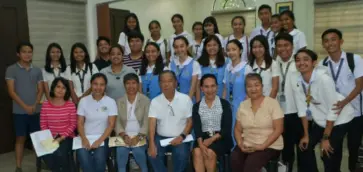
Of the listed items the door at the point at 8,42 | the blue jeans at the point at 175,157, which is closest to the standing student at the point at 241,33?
the blue jeans at the point at 175,157

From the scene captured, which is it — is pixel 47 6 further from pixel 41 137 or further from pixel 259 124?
pixel 259 124

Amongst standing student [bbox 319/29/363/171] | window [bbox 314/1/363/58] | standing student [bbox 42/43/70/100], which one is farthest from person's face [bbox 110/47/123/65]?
window [bbox 314/1/363/58]

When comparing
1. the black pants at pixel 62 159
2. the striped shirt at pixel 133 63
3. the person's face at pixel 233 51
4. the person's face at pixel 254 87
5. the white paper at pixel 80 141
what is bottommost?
the black pants at pixel 62 159

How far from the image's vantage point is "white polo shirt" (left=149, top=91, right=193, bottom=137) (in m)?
3.15

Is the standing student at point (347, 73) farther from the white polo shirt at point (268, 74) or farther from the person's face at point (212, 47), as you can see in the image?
the person's face at point (212, 47)

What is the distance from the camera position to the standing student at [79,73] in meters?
3.73

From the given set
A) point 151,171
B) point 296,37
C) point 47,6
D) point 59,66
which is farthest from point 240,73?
point 47,6

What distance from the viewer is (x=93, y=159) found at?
3188 millimetres

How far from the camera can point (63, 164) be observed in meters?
Result: 3.23

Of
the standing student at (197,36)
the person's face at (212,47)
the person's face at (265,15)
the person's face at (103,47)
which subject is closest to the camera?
the person's face at (212,47)

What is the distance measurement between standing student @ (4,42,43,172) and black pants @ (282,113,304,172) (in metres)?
2.77

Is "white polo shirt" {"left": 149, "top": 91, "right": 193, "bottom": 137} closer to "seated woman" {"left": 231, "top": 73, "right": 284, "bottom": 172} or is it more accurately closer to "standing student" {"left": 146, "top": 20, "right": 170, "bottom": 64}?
"seated woman" {"left": 231, "top": 73, "right": 284, "bottom": 172}

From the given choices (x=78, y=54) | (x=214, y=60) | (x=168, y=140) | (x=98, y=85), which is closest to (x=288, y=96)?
(x=214, y=60)

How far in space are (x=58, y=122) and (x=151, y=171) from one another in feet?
3.41
